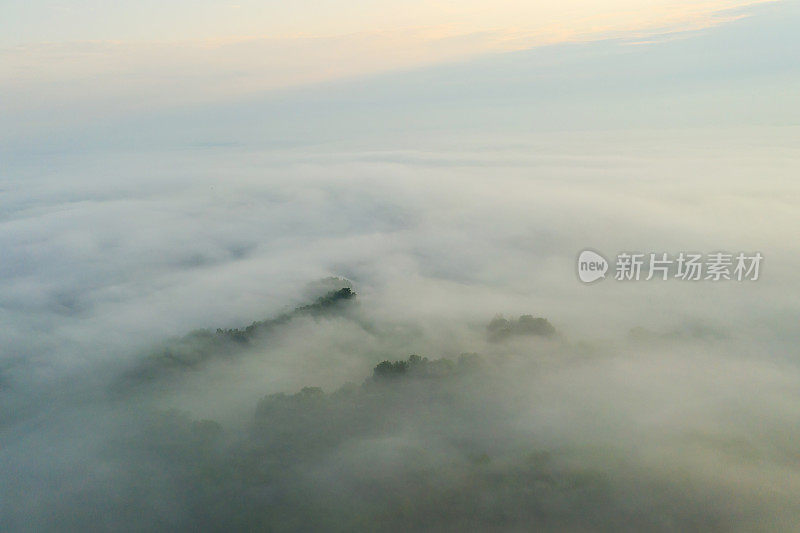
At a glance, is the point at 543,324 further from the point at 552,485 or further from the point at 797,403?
the point at 552,485

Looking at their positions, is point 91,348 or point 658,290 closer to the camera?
point 91,348

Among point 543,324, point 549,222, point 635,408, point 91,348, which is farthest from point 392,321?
point 549,222

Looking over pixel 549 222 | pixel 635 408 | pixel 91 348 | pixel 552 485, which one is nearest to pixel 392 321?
pixel 635 408

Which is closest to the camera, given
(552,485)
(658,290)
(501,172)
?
(552,485)

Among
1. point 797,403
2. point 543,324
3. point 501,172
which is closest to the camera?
point 797,403

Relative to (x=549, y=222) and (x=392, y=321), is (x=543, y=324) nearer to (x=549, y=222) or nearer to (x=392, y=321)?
(x=392, y=321)

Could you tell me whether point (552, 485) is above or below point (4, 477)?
above

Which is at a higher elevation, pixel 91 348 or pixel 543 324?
pixel 543 324

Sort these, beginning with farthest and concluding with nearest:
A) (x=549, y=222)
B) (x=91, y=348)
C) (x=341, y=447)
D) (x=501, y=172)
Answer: (x=501, y=172) → (x=549, y=222) → (x=91, y=348) → (x=341, y=447)

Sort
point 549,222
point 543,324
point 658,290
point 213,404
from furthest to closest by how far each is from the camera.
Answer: point 549,222, point 658,290, point 543,324, point 213,404
